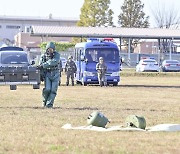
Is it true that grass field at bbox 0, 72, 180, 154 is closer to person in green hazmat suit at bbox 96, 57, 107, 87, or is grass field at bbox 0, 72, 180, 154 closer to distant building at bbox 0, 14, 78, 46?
person in green hazmat suit at bbox 96, 57, 107, 87

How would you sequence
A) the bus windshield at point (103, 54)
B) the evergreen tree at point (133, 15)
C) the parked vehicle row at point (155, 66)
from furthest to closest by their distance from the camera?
the evergreen tree at point (133, 15) → the parked vehicle row at point (155, 66) → the bus windshield at point (103, 54)

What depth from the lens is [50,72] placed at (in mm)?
19922

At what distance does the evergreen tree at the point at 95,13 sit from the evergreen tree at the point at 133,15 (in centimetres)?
577

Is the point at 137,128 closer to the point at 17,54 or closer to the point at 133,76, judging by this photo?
the point at 17,54

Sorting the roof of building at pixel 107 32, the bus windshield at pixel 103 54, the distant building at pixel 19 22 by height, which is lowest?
the bus windshield at pixel 103 54

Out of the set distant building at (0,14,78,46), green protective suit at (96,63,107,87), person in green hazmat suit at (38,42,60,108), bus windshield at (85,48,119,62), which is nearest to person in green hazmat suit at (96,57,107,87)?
green protective suit at (96,63,107,87)

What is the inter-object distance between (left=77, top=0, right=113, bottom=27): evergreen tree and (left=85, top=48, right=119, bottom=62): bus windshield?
2080 inches

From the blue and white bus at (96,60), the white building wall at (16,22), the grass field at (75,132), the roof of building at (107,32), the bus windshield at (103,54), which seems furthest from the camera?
the white building wall at (16,22)

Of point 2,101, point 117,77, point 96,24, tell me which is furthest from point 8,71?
point 96,24

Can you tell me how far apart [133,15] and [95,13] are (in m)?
9.11

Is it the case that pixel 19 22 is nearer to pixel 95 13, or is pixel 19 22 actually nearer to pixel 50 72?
pixel 95 13

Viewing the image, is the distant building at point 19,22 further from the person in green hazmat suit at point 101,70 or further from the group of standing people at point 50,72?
the group of standing people at point 50,72

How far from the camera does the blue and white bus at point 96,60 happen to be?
3731 cm

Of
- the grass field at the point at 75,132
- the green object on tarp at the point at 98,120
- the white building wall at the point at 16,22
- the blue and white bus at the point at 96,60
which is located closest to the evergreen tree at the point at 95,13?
the white building wall at the point at 16,22
